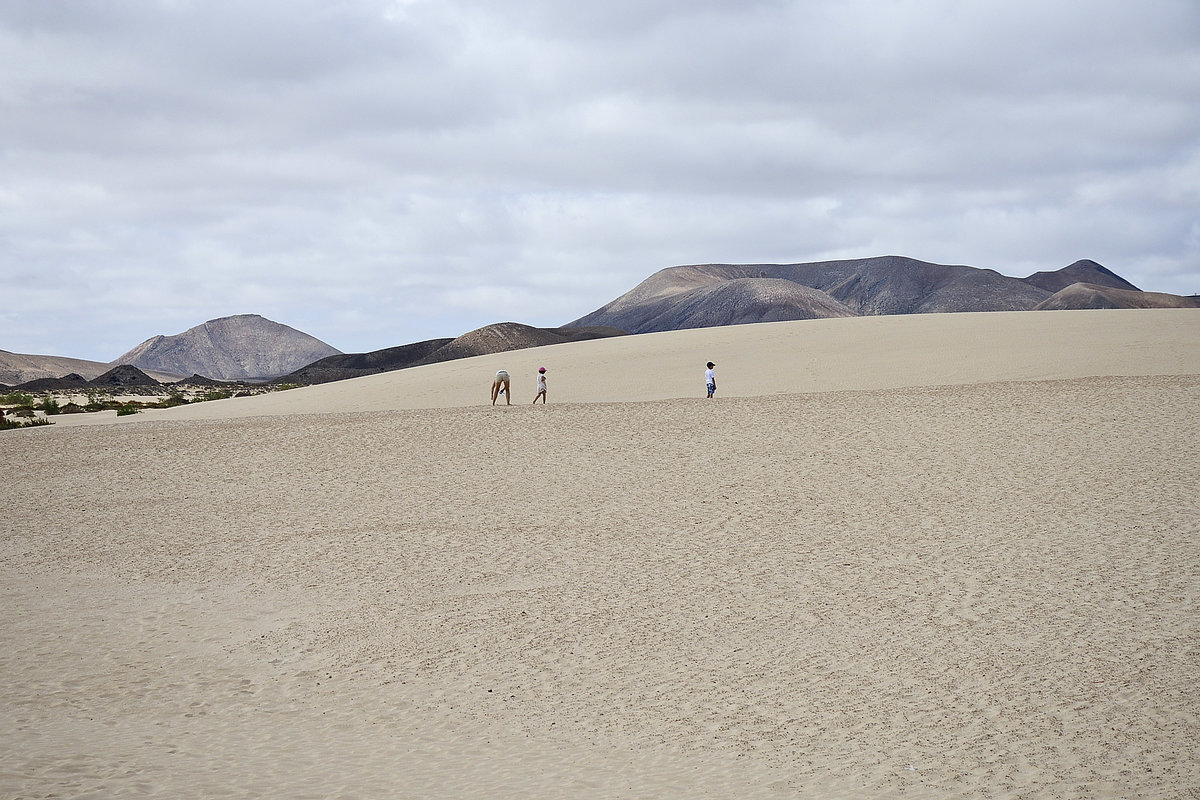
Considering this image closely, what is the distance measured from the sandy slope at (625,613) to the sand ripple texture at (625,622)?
4 centimetres

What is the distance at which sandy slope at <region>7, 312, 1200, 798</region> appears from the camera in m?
6.22

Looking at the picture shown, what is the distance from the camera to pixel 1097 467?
14.7 m

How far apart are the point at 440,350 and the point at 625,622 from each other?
105384 millimetres

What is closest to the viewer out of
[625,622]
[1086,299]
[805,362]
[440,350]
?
[625,622]

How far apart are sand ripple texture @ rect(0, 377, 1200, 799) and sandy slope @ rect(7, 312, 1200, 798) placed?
40 mm

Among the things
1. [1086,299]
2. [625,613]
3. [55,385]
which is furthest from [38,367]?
[1086,299]

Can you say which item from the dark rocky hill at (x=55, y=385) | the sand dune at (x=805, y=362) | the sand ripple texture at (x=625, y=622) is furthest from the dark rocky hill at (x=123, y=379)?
the sand ripple texture at (x=625, y=622)

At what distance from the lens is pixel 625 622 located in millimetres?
9102

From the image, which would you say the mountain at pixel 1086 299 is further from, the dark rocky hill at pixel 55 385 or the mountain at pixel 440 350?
the dark rocky hill at pixel 55 385

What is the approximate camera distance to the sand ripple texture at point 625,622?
6.18 m

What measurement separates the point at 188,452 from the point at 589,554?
38.8 feet

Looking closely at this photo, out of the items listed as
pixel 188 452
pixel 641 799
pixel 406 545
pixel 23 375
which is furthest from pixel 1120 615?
pixel 23 375

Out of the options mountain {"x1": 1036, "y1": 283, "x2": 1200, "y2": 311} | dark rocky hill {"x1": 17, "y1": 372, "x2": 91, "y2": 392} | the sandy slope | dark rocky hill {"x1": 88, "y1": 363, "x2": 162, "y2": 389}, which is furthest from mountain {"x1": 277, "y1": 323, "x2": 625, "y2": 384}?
mountain {"x1": 1036, "y1": 283, "x2": 1200, "y2": 311}

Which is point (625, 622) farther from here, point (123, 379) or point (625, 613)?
point (123, 379)
